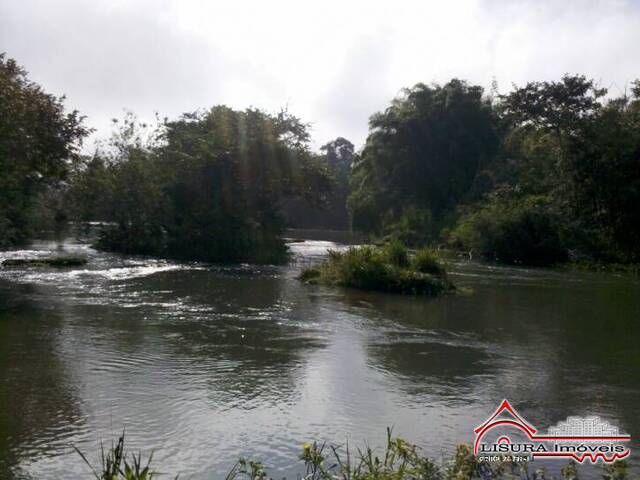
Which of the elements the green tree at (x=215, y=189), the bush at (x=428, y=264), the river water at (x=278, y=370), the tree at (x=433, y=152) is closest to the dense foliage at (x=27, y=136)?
the river water at (x=278, y=370)

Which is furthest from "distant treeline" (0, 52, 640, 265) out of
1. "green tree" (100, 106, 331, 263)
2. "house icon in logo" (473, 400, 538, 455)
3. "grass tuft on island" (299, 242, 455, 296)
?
"house icon in logo" (473, 400, 538, 455)

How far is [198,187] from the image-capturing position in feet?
99.5

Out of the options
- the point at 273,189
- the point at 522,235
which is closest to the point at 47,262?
the point at 273,189

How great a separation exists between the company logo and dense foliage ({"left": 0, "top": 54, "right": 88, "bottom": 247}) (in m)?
13.9

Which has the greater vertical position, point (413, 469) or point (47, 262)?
point (47, 262)

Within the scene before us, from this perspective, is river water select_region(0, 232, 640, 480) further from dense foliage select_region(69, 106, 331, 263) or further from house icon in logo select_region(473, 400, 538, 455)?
dense foliage select_region(69, 106, 331, 263)

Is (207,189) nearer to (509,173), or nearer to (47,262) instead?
(47,262)

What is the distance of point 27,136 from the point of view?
1767 cm

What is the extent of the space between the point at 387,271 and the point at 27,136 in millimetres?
10445

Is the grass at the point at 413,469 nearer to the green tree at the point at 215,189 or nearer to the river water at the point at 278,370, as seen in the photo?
the river water at the point at 278,370

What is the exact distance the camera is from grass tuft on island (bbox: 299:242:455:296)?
19188mm

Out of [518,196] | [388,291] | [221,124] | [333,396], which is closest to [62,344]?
[333,396]

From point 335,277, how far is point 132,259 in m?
11.5

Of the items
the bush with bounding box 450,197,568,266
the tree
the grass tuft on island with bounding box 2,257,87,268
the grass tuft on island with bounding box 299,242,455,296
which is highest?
the tree
